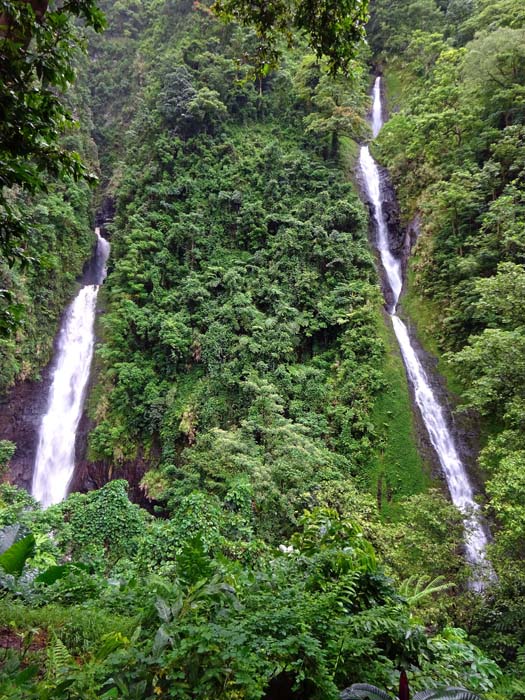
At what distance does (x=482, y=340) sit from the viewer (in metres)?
9.57

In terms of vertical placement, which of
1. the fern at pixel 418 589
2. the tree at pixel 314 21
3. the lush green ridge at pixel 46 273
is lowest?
the fern at pixel 418 589

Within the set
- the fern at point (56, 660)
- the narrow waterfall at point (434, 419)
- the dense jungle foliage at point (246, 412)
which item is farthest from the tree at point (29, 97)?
the narrow waterfall at point (434, 419)

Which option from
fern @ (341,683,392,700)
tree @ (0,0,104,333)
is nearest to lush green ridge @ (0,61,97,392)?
tree @ (0,0,104,333)

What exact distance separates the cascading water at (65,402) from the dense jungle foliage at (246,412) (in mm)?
802

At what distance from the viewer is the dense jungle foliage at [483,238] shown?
693cm

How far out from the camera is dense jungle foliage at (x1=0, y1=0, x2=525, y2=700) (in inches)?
91.9

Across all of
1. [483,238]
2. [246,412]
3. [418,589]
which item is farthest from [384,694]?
[483,238]

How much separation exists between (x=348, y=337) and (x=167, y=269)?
8.34 meters

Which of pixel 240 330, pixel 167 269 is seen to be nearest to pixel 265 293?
pixel 240 330

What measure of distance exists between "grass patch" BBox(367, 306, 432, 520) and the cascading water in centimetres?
1065

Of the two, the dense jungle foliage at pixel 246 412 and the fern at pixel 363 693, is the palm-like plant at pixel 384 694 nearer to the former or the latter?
the fern at pixel 363 693

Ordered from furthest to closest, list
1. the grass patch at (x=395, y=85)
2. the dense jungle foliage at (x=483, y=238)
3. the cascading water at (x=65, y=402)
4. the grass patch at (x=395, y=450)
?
the grass patch at (x=395, y=85)
the cascading water at (x=65, y=402)
the grass patch at (x=395, y=450)
the dense jungle foliage at (x=483, y=238)

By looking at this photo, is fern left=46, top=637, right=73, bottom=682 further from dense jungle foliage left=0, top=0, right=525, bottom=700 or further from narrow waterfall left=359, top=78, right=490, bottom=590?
narrow waterfall left=359, top=78, right=490, bottom=590

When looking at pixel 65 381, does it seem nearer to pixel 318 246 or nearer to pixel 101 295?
pixel 101 295
